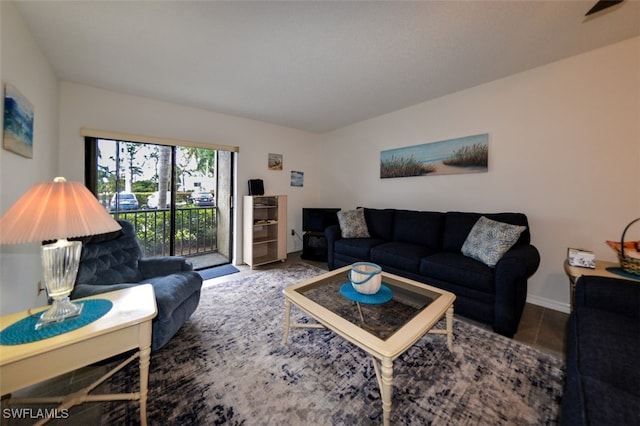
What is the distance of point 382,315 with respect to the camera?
151 cm

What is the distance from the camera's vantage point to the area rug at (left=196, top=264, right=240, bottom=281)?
3168mm

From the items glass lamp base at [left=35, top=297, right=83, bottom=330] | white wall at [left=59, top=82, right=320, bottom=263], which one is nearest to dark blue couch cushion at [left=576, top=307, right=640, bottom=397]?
glass lamp base at [left=35, top=297, right=83, bottom=330]

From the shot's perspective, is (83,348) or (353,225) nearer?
(83,348)

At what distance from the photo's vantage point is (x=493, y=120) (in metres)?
2.59

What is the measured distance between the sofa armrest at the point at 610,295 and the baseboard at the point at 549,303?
Result: 1.11 m

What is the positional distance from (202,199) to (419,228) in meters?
3.44

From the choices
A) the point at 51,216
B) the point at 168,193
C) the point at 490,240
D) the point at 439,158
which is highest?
the point at 439,158

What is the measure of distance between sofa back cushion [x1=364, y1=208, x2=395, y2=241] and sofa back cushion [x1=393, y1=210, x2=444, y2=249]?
10 cm

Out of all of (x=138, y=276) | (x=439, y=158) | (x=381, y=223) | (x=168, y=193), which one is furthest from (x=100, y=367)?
(x=439, y=158)

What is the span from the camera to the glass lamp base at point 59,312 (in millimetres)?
1010

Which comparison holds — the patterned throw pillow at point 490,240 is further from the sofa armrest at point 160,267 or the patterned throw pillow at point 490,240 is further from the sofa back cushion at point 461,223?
the sofa armrest at point 160,267

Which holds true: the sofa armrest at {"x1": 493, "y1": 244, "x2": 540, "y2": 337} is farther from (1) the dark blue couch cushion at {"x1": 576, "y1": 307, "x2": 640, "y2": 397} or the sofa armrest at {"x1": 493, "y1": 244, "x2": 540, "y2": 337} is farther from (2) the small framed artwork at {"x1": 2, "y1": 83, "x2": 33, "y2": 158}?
(2) the small framed artwork at {"x1": 2, "y1": 83, "x2": 33, "y2": 158}

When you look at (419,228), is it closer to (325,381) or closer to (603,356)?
(603,356)

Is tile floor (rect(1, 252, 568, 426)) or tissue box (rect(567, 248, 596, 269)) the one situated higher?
tissue box (rect(567, 248, 596, 269))
